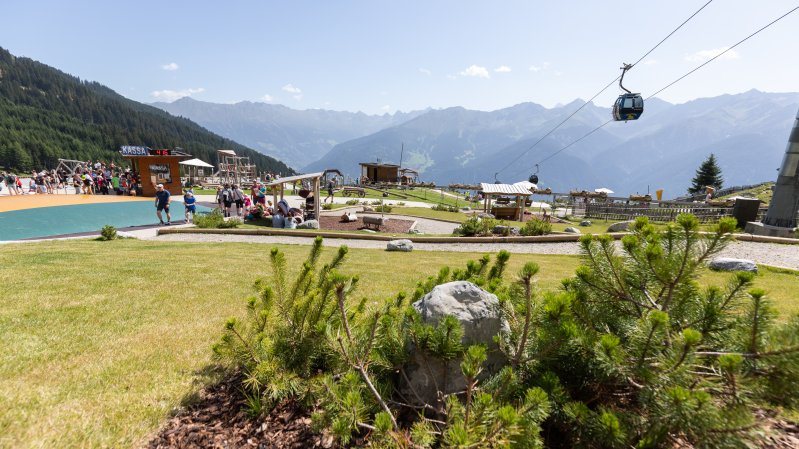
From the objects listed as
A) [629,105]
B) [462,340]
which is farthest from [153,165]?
[629,105]

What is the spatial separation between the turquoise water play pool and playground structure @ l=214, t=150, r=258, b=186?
15.6 metres

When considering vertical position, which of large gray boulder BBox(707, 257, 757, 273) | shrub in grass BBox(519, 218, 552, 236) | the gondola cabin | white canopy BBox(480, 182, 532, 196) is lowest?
shrub in grass BBox(519, 218, 552, 236)

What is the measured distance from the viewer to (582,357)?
2.04 meters

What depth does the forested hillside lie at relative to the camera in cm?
8388

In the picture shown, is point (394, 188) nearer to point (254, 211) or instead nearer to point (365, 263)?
point (254, 211)

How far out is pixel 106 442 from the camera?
266 centimetres

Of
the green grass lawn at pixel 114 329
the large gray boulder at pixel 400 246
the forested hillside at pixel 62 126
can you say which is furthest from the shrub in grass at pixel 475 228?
the forested hillside at pixel 62 126

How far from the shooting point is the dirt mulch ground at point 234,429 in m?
2.56

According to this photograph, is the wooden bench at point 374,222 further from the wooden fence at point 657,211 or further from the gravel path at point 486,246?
the wooden fence at point 657,211

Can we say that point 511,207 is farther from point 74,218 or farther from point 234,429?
point 74,218

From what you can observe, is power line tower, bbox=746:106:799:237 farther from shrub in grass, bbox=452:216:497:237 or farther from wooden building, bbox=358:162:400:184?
wooden building, bbox=358:162:400:184

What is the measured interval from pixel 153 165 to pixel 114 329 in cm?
3275

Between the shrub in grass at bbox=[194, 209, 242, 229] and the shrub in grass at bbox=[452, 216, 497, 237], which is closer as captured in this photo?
the shrub in grass at bbox=[194, 209, 242, 229]

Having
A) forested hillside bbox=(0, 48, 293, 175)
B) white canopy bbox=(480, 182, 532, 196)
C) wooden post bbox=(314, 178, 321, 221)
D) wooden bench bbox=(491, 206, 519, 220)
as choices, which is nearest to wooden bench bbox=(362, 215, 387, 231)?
wooden post bbox=(314, 178, 321, 221)
